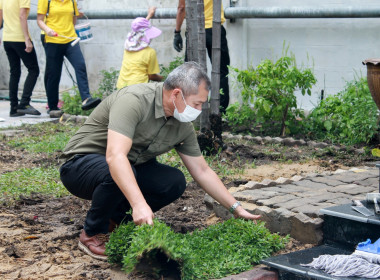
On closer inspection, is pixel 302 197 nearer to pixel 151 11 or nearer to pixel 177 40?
pixel 177 40

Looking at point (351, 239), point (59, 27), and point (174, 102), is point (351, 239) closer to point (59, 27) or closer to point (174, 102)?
point (174, 102)

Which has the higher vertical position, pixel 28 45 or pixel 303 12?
pixel 303 12

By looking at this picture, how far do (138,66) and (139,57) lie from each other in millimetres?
119

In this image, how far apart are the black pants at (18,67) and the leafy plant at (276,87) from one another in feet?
11.6

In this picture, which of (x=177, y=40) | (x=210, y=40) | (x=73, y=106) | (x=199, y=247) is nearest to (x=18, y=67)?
(x=73, y=106)

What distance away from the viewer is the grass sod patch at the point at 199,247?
10.6 ft

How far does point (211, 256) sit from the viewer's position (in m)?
3.62

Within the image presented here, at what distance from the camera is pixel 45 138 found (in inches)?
303

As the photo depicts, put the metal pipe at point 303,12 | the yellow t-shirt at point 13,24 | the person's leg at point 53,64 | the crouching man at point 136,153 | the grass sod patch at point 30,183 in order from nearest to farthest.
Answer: the crouching man at point 136,153 < the grass sod patch at point 30,183 < the metal pipe at point 303,12 < the person's leg at point 53,64 < the yellow t-shirt at point 13,24

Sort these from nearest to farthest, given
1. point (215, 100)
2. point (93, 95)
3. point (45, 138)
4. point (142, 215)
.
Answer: point (142, 215) → point (215, 100) → point (45, 138) → point (93, 95)

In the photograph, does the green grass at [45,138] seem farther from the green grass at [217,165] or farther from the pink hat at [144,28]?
the pink hat at [144,28]

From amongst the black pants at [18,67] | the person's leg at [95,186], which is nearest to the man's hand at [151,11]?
the black pants at [18,67]

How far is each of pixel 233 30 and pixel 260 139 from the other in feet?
7.34

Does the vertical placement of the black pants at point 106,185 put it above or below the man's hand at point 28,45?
below
